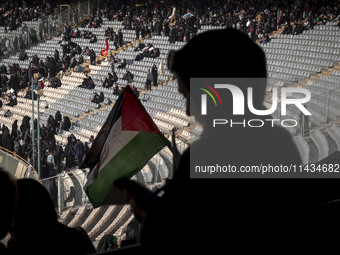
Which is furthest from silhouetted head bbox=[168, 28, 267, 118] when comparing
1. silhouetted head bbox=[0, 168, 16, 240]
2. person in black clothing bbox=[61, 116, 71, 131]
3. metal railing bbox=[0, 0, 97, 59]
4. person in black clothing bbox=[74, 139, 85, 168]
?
metal railing bbox=[0, 0, 97, 59]

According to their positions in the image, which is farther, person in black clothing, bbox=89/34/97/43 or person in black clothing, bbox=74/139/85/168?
person in black clothing, bbox=89/34/97/43

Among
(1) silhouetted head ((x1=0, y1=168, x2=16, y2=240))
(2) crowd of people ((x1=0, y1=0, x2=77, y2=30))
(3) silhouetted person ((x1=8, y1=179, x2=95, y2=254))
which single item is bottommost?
(2) crowd of people ((x1=0, y1=0, x2=77, y2=30))

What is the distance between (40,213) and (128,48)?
20.4 m

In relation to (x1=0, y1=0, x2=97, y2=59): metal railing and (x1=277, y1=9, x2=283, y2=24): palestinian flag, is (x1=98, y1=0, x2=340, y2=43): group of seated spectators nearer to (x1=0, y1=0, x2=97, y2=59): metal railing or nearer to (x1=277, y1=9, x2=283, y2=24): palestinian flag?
(x1=277, y1=9, x2=283, y2=24): palestinian flag

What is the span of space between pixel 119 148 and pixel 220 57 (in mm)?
2567

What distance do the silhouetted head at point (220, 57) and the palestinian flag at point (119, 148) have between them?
2.10 metres

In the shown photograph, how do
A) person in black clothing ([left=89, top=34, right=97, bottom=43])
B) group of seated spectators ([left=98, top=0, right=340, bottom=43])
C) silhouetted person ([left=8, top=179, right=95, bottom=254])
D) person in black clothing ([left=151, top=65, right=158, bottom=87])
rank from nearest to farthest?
1. silhouetted person ([left=8, top=179, right=95, bottom=254])
2. group of seated spectators ([left=98, top=0, right=340, bottom=43])
3. person in black clothing ([left=151, top=65, right=158, bottom=87])
4. person in black clothing ([left=89, top=34, right=97, bottom=43])

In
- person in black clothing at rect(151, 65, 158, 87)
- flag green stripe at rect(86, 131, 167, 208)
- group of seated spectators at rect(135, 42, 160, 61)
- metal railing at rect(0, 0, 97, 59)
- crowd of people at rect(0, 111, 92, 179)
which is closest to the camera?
flag green stripe at rect(86, 131, 167, 208)

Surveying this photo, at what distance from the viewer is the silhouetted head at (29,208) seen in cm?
112

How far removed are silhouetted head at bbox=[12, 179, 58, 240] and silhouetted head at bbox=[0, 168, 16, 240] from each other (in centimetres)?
20

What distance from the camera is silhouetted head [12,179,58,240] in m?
1.12

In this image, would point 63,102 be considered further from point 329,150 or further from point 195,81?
point 195,81

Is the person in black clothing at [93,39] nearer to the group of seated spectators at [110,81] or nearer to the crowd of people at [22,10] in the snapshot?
the crowd of people at [22,10]

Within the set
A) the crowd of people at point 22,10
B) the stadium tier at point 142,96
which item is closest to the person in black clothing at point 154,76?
the stadium tier at point 142,96
